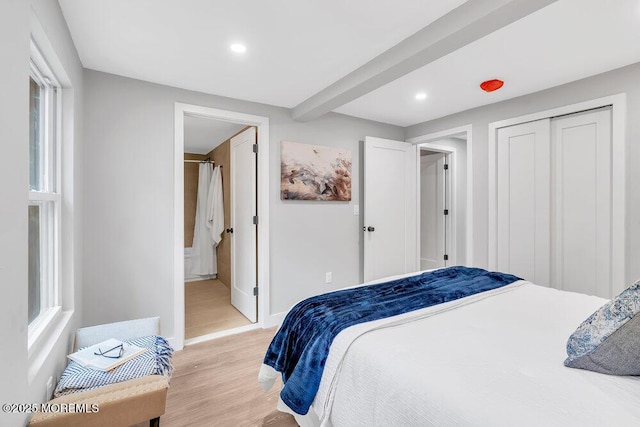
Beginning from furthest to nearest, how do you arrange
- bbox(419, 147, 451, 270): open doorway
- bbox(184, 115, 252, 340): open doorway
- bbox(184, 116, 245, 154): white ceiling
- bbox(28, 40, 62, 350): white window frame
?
bbox(419, 147, 451, 270): open doorway, bbox(184, 116, 245, 154): white ceiling, bbox(184, 115, 252, 340): open doorway, bbox(28, 40, 62, 350): white window frame

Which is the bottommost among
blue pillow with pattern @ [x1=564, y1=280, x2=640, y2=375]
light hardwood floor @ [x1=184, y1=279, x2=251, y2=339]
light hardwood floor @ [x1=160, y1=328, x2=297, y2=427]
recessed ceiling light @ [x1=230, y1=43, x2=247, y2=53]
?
light hardwood floor @ [x1=160, y1=328, x2=297, y2=427]

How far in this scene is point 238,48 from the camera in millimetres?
2055

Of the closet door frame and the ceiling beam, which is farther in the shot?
the closet door frame

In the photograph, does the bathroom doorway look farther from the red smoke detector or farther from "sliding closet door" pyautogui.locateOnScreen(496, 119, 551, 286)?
"sliding closet door" pyautogui.locateOnScreen(496, 119, 551, 286)

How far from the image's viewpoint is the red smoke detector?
8.46 feet

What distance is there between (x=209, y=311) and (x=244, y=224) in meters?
1.18

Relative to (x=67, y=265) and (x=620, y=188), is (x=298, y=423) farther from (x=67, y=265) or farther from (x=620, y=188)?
(x=620, y=188)

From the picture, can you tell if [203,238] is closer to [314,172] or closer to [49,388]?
[314,172]

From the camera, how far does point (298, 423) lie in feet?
5.58

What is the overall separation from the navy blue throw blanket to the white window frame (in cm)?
132

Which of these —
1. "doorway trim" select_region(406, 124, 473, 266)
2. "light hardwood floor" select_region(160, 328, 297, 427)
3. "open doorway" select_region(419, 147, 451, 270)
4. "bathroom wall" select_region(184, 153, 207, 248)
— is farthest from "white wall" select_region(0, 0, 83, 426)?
"open doorway" select_region(419, 147, 451, 270)

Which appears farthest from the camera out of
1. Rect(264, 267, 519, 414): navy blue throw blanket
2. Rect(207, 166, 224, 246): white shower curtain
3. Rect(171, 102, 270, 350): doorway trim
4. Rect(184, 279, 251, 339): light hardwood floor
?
Rect(207, 166, 224, 246): white shower curtain

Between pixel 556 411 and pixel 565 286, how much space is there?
7.91 ft

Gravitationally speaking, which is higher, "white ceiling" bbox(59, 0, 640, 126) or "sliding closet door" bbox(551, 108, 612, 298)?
"white ceiling" bbox(59, 0, 640, 126)
